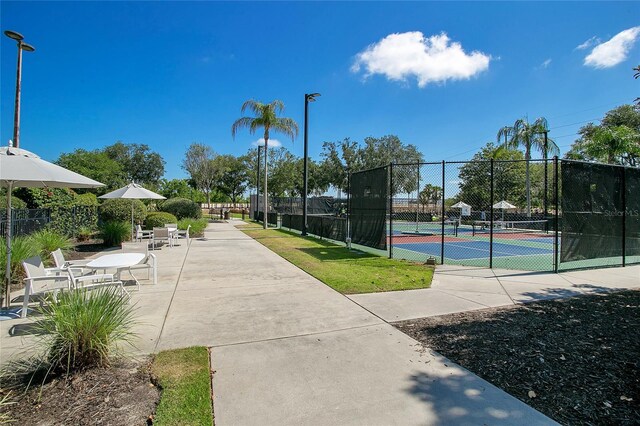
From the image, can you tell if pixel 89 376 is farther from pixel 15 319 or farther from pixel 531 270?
pixel 531 270

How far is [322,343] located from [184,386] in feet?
5.50

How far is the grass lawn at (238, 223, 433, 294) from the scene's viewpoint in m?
7.16

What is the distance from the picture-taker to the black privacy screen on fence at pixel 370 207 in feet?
35.9

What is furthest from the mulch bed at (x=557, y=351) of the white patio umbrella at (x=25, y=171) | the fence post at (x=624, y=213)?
the white patio umbrella at (x=25, y=171)

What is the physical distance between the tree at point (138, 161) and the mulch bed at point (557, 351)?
197 ft

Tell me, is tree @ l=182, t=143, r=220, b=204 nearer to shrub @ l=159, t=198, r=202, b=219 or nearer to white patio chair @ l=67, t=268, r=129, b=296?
shrub @ l=159, t=198, r=202, b=219

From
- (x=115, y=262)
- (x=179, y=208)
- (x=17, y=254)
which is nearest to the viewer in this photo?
(x=115, y=262)

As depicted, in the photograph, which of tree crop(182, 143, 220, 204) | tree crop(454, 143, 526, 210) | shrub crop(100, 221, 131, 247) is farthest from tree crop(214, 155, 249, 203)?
shrub crop(100, 221, 131, 247)

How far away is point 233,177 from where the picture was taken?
5769 centimetres

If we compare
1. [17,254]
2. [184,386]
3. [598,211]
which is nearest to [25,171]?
[17,254]

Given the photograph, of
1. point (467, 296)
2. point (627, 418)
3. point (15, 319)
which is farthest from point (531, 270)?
point (15, 319)

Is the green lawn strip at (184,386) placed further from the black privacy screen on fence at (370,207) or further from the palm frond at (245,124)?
the palm frond at (245,124)

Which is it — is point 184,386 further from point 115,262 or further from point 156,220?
point 156,220

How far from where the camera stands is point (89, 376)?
10.7ft
